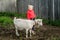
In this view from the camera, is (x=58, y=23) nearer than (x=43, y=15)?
Yes

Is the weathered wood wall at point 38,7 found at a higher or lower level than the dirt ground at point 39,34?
higher

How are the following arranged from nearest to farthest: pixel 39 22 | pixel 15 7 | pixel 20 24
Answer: pixel 20 24
pixel 39 22
pixel 15 7

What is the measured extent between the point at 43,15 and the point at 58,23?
1705 mm

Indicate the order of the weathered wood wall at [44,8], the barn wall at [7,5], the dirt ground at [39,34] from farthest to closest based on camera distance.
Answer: the barn wall at [7,5] → the weathered wood wall at [44,8] → the dirt ground at [39,34]

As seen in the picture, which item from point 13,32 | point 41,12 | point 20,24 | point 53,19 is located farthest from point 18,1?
point 20,24

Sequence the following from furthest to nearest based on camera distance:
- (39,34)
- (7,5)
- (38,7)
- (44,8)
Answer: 1. (7,5)
2. (38,7)
3. (44,8)
4. (39,34)

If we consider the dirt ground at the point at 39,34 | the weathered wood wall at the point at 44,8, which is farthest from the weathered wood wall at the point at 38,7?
the dirt ground at the point at 39,34

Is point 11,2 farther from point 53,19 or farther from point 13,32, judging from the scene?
point 13,32

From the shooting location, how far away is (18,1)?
15.3 meters

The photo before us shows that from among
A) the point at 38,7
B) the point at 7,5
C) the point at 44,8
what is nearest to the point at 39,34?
the point at 44,8

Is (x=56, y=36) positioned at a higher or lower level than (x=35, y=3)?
lower

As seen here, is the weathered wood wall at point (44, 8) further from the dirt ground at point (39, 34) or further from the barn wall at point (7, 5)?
the dirt ground at point (39, 34)

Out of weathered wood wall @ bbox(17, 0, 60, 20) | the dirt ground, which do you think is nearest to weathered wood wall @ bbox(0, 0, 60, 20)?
weathered wood wall @ bbox(17, 0, 60, 20)

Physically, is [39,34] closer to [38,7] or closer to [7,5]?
[38,7]
